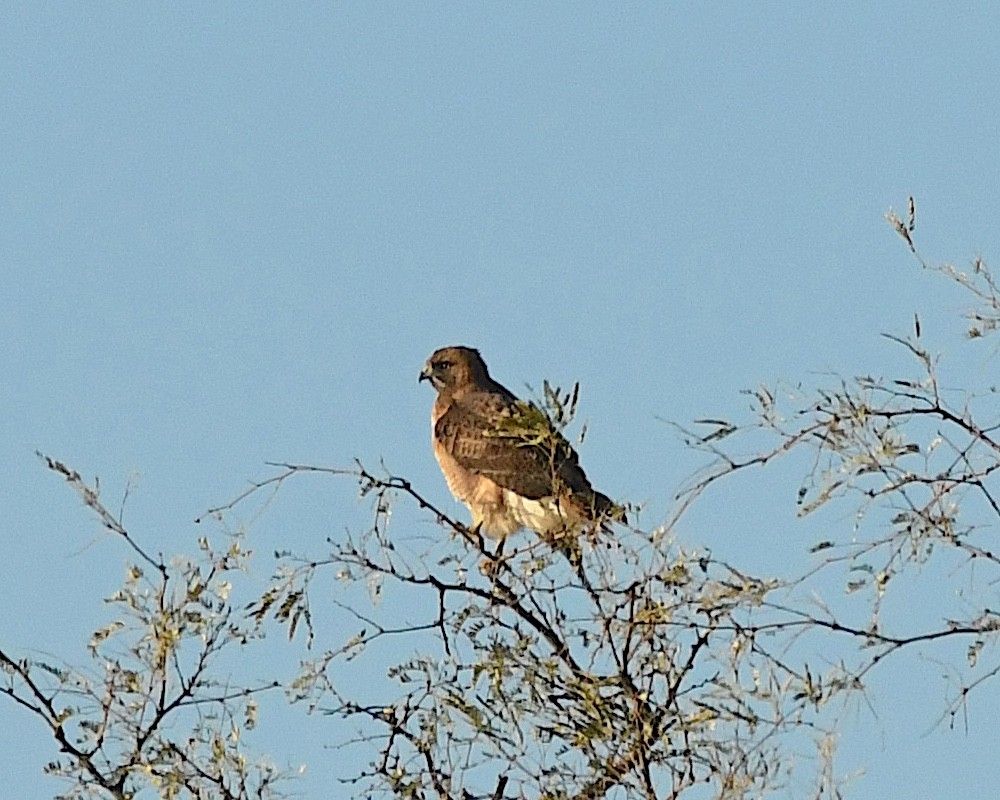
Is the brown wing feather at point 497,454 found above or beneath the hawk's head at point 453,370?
beneath

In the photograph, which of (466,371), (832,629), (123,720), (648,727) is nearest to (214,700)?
(123,720)

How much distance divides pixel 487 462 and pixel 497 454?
0.18 meters

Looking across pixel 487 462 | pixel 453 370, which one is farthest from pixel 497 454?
pixel 453 370

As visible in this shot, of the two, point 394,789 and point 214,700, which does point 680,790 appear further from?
point 214,700

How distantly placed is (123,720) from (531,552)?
1299 mm

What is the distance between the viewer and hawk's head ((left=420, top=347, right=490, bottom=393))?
10766 millimetres

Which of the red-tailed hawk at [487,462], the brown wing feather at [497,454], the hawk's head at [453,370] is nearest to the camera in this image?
the brown wing feather at [497,454]

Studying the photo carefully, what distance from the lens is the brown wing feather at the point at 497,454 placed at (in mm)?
7523

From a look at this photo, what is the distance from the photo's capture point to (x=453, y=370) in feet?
35.4

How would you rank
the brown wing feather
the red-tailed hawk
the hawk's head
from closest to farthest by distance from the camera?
the brown wing feather < the red-tailed hawk < the hawk's head

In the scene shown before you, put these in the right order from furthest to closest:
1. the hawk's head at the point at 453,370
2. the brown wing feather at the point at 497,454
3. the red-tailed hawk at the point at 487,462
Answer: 1. the hawk's head at the point at 453,370
2. the red-tailed hawk at the point at 487,462
3. the brown wing feather at the point at 497,454

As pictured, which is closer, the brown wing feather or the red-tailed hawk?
the brown wing feather

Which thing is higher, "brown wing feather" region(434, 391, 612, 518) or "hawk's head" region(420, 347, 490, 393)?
"hawk's head" region(420, 347, 490, 393)

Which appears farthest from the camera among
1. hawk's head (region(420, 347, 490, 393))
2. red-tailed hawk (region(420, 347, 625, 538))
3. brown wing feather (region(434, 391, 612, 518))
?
hawk's head (region(420, 347, 490, 393))
